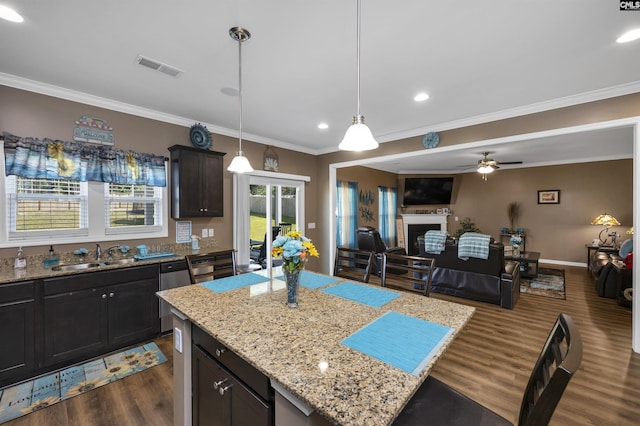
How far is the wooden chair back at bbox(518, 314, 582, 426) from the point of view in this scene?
78 cm

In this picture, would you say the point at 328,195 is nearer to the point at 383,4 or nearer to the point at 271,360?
the point at 383,4

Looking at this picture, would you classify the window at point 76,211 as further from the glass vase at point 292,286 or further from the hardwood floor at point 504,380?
the glass vase at point 292,286

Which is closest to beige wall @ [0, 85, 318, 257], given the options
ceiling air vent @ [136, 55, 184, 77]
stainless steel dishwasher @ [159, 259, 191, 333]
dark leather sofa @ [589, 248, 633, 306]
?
stainless steel dishwasher @ [159, 259, 191, 333]

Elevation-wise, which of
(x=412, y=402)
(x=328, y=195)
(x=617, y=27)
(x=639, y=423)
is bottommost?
(x=639, y=423)

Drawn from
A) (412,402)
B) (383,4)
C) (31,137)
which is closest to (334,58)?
(383,4)

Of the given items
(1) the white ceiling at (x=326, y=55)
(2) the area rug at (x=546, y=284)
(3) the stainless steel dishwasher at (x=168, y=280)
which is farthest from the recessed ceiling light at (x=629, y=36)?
(3) the stainless steel dishwasher at (x=168, y=280)

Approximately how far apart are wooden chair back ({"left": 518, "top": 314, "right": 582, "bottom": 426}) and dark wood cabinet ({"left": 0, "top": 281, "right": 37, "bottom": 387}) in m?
3.46

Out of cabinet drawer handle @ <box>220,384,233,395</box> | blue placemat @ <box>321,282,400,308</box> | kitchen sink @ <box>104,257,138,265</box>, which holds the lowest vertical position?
cabinet drawer handle @ <box>220,384,233,395</box>

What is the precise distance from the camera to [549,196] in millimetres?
7207

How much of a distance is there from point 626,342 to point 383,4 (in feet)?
13.7

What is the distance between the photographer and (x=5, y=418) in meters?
1.92

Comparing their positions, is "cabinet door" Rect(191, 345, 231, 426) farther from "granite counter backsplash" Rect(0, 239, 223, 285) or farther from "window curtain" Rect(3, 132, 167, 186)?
"window curtain" Rect(3, 132, 167, 186)

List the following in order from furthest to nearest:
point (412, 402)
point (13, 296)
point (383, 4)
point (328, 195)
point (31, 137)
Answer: point (328, 195)
point (31, 137)
point (13, 296)
point (383, 4)
point (412, 402)

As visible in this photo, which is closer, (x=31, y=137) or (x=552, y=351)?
(x=552, y=351)
